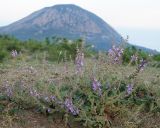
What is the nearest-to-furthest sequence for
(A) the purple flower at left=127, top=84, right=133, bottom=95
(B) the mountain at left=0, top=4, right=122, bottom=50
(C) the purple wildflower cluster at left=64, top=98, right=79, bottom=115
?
1. (C) the purple wildflower cluster at left=64, top=98, right=79, bottom=115
2. (A) the purple flower at left=127, top=84, right=133, bottom=95
3. (B) the mountain at left=0, top=4, right=122, bottom=50

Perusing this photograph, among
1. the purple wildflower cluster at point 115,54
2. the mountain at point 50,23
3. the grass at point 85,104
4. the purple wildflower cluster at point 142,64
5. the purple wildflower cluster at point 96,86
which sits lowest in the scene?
the mountain at point 50,23

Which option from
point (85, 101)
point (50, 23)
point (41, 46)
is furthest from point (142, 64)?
point (50, 23)

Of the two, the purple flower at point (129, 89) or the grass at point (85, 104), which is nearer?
the grass at point (85, 104)

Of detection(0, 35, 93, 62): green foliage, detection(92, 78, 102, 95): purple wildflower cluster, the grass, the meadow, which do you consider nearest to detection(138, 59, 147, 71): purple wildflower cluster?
the meadow

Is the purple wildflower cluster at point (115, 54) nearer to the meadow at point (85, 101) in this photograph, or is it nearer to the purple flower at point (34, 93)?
the meadow at point (85, 101)

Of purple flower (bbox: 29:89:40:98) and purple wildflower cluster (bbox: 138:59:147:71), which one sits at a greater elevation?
purple wildflower cluster (bbox: 138:59:147:71)

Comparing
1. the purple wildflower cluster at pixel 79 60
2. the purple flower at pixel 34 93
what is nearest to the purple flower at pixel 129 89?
the purple wildflower cluster at pixel 79 60

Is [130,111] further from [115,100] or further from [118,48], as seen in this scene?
[118,48]

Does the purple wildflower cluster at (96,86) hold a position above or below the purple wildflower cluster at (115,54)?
below

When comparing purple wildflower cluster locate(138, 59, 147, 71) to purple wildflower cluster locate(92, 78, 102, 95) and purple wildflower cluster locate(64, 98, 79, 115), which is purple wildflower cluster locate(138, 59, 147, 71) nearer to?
purple wildflower cluster locate(92, 78, 102, 95)

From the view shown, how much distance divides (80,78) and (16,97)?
0.61 m

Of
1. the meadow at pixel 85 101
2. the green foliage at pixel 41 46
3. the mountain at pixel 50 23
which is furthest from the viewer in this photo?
the mountain at pixel 50 23

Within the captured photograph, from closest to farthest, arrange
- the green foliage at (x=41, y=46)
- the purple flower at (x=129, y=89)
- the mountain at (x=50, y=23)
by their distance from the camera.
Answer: the purple flower at (x=129, y=89)
the green foliage at (x=41, y=46)
the mountain at (x=50, y=23)

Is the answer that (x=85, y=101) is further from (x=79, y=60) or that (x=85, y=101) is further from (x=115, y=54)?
(x=115, y=54)
